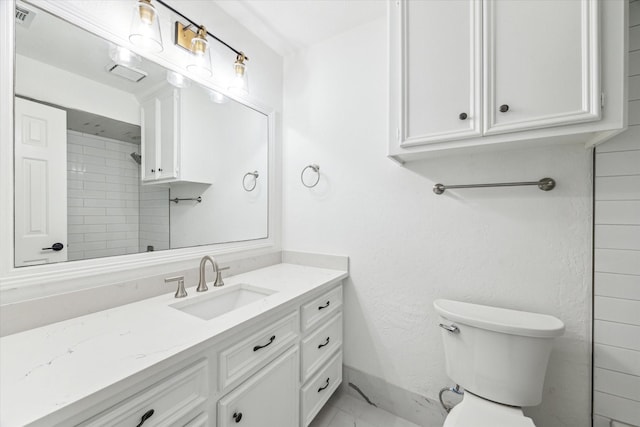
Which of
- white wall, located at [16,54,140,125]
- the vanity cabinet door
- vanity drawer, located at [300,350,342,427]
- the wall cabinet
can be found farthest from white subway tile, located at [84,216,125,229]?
the wall cabinet

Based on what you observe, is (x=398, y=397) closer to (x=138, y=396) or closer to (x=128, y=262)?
(x=138, y=396)

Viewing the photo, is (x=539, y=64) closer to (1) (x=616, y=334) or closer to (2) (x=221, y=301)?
(1) (x=616, y=334)

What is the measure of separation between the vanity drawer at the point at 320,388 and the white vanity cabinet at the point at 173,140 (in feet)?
4.42

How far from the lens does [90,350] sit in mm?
779

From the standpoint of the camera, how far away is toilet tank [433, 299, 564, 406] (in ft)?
3.61

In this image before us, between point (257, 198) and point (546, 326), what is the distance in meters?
1.77

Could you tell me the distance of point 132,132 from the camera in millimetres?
1220

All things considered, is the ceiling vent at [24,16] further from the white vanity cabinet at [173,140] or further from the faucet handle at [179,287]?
the faucet handle at [179,287]

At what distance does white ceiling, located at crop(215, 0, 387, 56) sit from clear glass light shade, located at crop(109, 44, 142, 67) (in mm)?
688

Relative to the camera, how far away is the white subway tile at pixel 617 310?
3.62ft

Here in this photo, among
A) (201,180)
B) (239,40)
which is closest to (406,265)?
(201,180)

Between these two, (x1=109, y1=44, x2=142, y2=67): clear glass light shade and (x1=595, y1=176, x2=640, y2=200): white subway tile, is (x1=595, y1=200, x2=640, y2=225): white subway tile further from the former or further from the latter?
(x1=109, y1=44, x2=142, y2=67): clear glass light shade

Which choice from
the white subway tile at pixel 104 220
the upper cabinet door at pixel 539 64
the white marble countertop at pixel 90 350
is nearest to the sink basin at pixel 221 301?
the white marble countertop at pixel 90 350

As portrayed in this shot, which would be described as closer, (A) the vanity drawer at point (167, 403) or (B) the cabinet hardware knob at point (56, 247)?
(A) the vanity drawer at point (167, 403)
